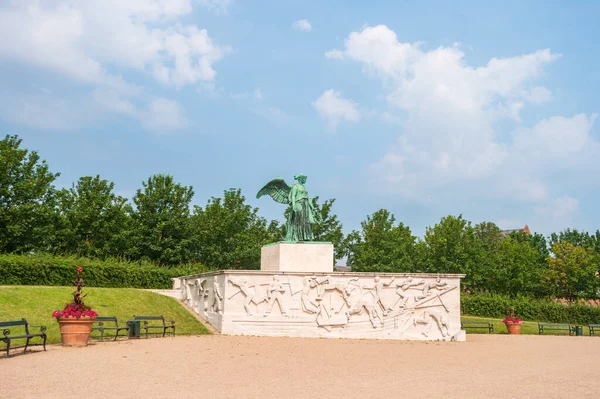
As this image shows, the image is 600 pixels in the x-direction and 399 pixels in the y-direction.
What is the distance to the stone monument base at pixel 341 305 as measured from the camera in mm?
19844

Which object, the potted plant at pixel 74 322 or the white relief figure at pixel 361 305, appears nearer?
the potted plant at pixel 74 322

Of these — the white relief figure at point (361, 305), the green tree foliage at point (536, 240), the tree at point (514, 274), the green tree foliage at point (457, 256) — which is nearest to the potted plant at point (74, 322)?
the white relief figure at point (361, 305)

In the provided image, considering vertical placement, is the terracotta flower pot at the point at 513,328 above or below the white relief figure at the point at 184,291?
below

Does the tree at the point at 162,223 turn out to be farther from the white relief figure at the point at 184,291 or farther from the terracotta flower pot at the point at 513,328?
the terracotta flower pot at the point at 513,328

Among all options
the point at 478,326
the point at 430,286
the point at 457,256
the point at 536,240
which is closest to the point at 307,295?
the point at 430,286

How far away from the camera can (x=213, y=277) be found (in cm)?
2175

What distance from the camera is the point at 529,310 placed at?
1526 inches

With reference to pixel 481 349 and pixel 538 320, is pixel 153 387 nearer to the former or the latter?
pixel 481 349

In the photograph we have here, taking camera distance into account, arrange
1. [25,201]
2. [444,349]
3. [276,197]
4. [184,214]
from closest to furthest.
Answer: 1. [444,349]
2. [276,197]
3. [25,201]
4. [184,214]

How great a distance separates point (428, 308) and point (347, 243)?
87.0 feet

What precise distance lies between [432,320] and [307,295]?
455 centimetres

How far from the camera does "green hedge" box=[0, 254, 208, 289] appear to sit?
28.0 meters

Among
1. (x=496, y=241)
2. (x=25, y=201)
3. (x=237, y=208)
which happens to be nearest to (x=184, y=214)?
(x=237, y=208)

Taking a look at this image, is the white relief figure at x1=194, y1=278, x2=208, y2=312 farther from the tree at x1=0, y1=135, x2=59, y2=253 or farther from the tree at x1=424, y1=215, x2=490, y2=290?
the tree at x1=424, y1=215, x2=490, y2=290
